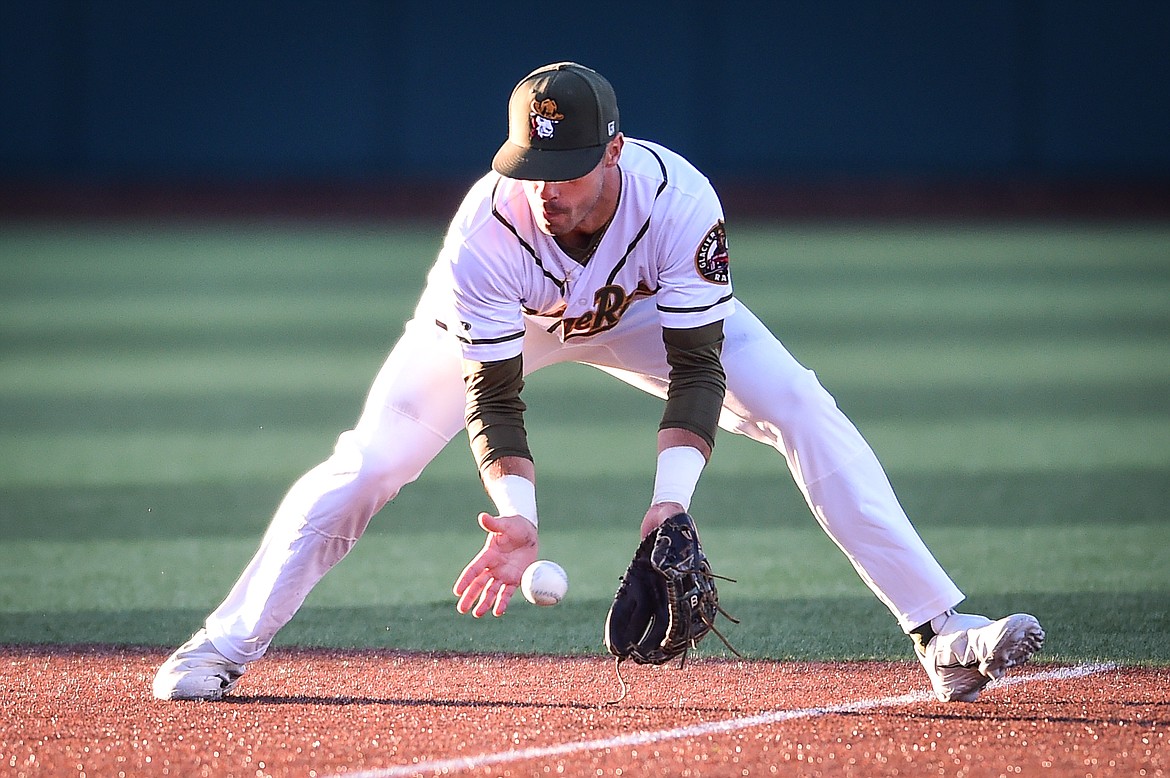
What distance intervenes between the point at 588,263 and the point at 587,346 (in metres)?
0.39

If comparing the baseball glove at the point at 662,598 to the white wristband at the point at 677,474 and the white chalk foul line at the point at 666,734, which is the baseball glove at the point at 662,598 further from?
the white chalk foul line at the point at 666,734

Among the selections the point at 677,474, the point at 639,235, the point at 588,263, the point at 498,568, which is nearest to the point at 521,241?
the point at 588,263

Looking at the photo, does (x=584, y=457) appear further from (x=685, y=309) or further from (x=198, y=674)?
(x=685, y=309)

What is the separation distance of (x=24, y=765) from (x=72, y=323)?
31.7ft

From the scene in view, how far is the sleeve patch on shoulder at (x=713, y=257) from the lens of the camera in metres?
4.17

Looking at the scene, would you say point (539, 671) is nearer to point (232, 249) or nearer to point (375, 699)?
point (375, 699)

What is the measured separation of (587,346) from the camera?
4.52 metres

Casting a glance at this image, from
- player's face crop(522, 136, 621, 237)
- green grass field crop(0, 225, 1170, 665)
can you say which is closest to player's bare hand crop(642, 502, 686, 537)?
player's face crop(522, 136, 621, 237)

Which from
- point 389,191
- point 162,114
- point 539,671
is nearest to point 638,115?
point 389,191

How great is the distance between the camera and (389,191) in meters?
21.5

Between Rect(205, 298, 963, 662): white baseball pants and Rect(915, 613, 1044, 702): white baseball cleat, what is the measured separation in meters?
0.08

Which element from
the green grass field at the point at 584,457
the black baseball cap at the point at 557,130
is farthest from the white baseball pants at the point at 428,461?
the green grass field at the point at 584,457

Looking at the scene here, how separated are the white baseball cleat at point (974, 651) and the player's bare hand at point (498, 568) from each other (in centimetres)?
116

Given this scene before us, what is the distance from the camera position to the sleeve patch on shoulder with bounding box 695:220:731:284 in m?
4.17
